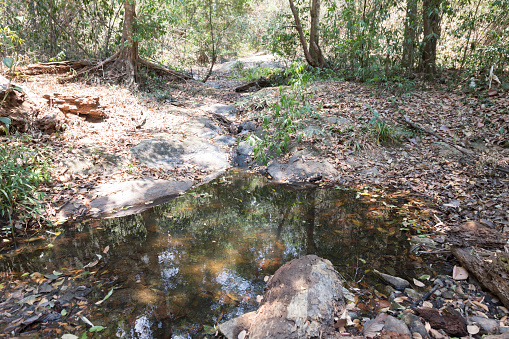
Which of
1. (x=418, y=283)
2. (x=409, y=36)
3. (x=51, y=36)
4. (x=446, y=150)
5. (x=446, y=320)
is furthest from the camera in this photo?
(x=51, y=36)

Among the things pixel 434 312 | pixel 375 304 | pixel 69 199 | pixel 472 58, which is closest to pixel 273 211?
pixel 375 304

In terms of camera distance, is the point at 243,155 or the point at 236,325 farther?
the point at 243,155

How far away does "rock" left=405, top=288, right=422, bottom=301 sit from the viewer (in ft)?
8.32

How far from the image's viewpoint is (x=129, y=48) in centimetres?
896

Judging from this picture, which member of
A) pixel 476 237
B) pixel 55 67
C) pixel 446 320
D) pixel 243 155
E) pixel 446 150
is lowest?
pixel 446 320

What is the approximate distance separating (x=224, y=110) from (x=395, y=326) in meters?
7.95

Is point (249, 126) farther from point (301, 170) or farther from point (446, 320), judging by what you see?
point (446, 320)

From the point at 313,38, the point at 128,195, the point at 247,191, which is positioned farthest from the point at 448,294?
the point at 313,38

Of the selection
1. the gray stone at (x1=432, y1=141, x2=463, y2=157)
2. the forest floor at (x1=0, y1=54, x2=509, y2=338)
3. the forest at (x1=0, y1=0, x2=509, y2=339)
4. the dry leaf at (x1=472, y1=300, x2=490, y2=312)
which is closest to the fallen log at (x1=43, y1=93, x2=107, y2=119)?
the forest at (x1=0, y1=0, x2=509, y2=339)

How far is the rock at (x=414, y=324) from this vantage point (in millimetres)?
2074

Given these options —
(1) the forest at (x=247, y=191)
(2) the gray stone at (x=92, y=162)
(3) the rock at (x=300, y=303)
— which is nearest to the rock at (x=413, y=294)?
(1) the forest at (x=247, y=191)

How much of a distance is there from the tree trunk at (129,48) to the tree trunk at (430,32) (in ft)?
26.6

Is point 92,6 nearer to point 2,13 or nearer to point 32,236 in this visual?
point 2,13

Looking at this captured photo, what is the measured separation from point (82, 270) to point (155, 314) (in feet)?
3.69
